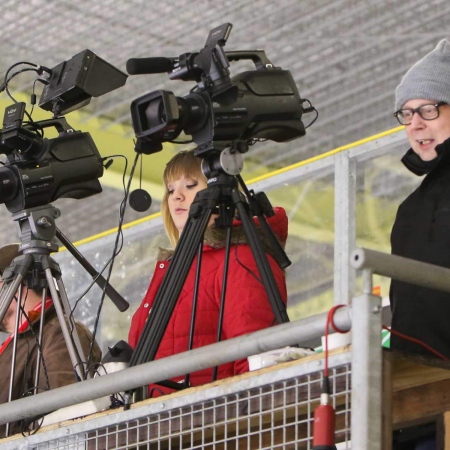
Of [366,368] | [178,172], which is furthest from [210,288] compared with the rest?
[366,368]

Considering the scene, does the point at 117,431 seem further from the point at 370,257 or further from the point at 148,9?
the point at 148,9

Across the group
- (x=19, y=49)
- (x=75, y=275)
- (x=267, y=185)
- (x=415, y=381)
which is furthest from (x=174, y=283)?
(x=19, y=49)

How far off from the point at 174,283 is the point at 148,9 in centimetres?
280

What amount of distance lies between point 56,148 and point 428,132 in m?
0.92

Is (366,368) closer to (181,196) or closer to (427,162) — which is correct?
(427,162)

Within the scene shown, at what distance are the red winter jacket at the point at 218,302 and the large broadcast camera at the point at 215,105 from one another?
0.28m

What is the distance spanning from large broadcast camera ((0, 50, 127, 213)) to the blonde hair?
173 millimetres

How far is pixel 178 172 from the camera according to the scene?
9.78 ft

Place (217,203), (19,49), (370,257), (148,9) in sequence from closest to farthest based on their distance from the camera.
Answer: (370,257) → (217,203) → (148,9) → (19,49)

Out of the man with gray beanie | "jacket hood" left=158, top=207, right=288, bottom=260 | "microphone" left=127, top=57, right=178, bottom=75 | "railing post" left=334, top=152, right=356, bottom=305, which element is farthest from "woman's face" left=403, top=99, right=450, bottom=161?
"railing post" left=334, top=152, right=356, bottom=305

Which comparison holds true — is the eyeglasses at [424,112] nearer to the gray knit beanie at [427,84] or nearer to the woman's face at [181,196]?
the gray knit beanie at [427,84]

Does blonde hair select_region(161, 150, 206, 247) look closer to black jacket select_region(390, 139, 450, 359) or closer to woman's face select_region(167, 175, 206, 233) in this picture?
woman's face select_region(167, 175, 206, 233)

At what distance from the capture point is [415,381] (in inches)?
74.8

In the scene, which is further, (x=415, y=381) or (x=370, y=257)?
(x=415, y=381)
